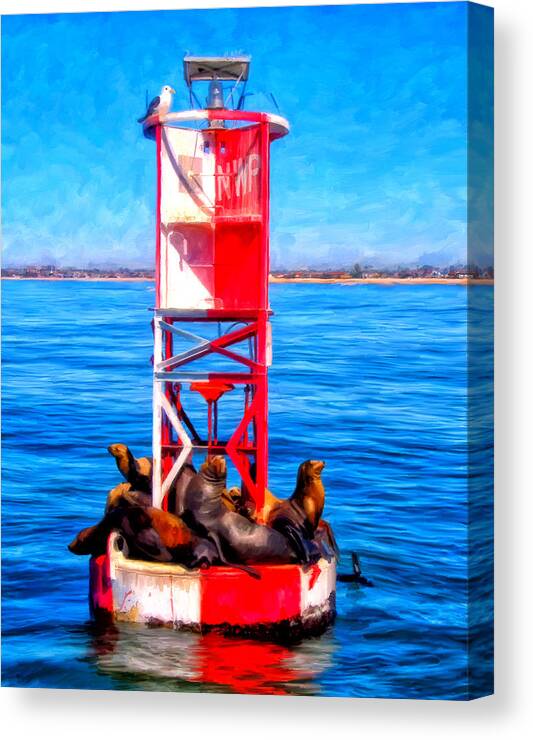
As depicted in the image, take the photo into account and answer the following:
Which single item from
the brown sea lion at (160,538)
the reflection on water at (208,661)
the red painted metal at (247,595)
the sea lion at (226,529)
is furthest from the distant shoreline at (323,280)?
the reflection on water at (208,661)

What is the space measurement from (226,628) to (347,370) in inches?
117

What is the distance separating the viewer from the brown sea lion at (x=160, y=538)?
754 inches

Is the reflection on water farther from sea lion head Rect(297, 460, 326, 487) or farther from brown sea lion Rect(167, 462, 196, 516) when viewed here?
sea lion head Rect(297, 460, 326, 487)

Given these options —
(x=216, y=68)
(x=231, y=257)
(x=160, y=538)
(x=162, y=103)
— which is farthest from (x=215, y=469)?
(x=216, y=68)

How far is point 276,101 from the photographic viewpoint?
19609 mm

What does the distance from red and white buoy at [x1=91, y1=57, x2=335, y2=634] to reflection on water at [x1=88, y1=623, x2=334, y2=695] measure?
0.53 ft

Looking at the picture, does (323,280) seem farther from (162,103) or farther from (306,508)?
(162,103)

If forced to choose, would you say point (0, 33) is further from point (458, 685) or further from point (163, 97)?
point (458, 685)

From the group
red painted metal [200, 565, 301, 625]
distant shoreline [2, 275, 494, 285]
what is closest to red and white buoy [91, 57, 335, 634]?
red painted metal [200, 565, 301, 625]

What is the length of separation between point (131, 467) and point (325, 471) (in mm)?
1961

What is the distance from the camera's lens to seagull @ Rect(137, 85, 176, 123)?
19219mm

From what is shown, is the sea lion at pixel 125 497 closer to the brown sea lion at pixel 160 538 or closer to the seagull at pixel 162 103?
the brown sea lion at pixel 160 538

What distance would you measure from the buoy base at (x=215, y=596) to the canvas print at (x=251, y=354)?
0.02 metres

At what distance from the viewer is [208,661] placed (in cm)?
1905
